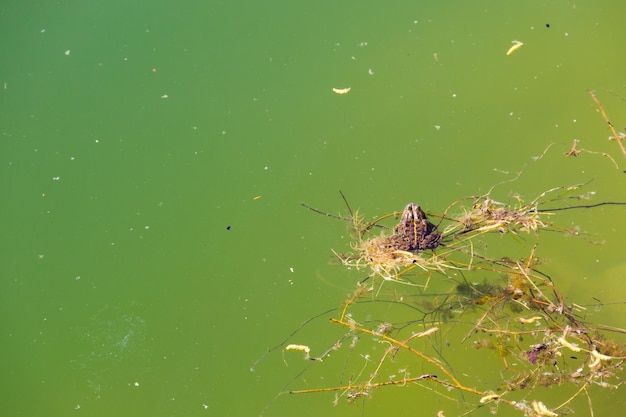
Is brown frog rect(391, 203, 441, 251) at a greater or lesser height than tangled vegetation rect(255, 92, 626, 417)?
greater

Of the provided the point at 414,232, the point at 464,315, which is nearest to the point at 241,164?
the point at 414,232

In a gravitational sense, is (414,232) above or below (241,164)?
below

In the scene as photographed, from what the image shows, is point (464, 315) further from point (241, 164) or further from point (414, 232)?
point (241, 164)

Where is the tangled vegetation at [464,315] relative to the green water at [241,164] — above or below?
below

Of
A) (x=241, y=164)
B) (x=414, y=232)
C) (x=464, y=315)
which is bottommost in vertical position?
(x=464, y=315)

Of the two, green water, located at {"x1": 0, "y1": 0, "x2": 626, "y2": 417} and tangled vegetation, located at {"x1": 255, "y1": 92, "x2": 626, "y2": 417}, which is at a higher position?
green water, located at {"x1": 0, "y1": 0, "x2": 626, "y2": 417}
